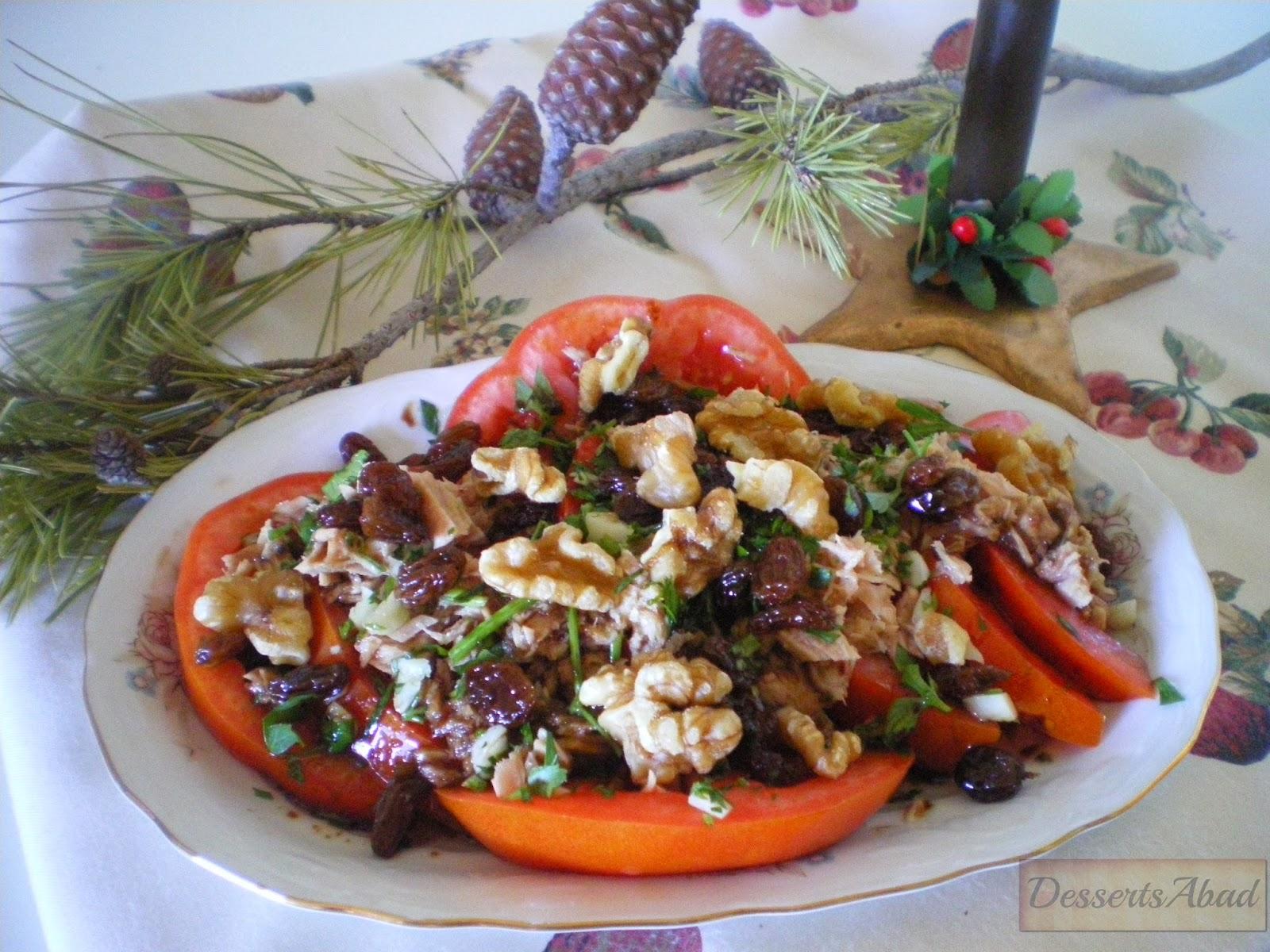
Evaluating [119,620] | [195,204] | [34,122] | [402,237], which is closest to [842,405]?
[402,237]

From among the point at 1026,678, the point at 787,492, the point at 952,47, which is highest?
the point at 952,47

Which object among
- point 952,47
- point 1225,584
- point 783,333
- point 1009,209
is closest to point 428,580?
point 783,333

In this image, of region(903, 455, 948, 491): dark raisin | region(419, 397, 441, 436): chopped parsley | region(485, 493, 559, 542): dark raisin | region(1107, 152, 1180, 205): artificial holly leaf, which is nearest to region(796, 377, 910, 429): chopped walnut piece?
region(903, 455, 948, 491): dark raisin

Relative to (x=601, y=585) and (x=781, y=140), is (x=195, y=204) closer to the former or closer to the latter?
→ (x=781, y=140)

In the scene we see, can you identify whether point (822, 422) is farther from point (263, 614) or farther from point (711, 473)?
point (263, 614)

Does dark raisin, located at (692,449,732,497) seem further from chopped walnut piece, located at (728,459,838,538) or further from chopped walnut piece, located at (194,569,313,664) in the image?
chopped walnut piece, located at (194,569,313,664)
